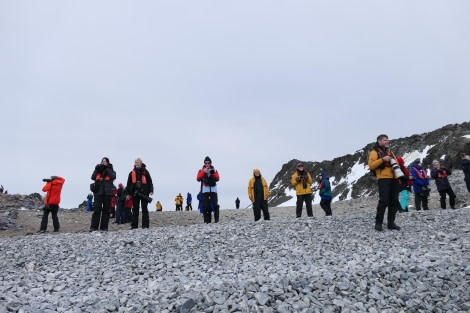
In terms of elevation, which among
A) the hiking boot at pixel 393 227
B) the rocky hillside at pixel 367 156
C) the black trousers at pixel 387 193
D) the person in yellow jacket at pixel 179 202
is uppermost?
the rocky hillside at pixel 367 156

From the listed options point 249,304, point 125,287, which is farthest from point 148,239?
point 249,304

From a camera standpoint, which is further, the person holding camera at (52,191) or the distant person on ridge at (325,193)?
the distant person on ridge at (325,193)

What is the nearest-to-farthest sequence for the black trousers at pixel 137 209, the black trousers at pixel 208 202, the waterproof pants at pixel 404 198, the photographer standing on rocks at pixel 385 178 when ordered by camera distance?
1. the photographer standing on rocks at pixel 385 178
2. the black trousers at pixel 137 209
3. the black trousers at pixel 208 202
4. the waterproof pants at pixel 404 198

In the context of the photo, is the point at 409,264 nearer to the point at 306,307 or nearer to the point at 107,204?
the point at 306,307

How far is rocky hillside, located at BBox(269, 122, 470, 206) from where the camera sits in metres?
48.7

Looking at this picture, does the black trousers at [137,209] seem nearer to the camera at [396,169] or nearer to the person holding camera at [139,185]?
the person holding camera at [139,185]

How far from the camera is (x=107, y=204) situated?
13.6 metres

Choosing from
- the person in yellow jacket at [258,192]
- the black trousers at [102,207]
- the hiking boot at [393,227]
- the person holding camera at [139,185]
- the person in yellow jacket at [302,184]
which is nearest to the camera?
the hiking boot at [393,227]

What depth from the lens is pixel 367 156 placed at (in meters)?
69.6

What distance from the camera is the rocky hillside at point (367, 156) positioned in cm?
4866

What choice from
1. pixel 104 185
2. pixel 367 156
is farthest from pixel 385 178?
pixel 367 156

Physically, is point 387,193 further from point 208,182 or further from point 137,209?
point 137,209

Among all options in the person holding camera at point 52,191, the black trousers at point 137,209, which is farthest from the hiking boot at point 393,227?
the person holding camera at point 52,191

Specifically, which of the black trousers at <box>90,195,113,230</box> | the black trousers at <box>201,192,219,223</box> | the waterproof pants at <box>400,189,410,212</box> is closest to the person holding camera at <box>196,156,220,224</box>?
the black trousers at <box>201,192,219,223</box>
